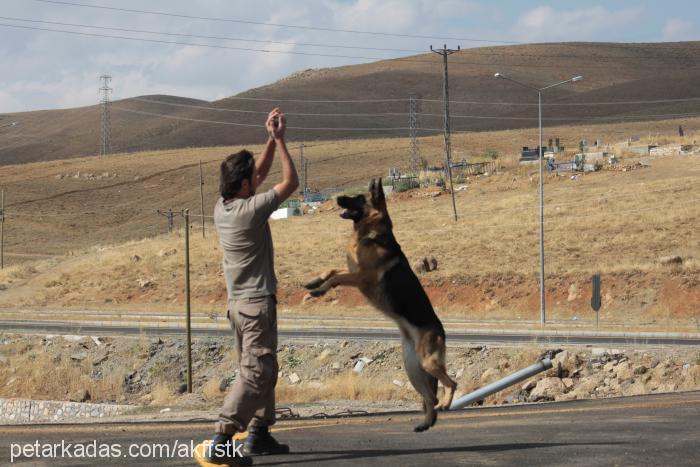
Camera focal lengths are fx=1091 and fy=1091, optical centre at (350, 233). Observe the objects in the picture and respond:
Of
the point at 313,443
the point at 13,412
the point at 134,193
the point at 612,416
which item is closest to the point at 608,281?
the point at 13,412

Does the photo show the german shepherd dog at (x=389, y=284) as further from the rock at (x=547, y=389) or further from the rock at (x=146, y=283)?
the rock at (x=146, y=283)

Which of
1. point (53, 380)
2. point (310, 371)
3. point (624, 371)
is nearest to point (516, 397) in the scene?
point (624, 371)

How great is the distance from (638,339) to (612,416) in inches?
704

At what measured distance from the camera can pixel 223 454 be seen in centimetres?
842

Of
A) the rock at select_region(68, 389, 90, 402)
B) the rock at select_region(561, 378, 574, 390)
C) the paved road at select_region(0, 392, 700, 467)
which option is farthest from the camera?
the rock at select_region(68, 389, 90, 402)

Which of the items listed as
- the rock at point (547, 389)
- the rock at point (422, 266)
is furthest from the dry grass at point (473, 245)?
the rock at point (547, 389)

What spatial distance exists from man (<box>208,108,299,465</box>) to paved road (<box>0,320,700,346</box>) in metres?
20.0

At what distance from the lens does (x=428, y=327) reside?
8609 mm

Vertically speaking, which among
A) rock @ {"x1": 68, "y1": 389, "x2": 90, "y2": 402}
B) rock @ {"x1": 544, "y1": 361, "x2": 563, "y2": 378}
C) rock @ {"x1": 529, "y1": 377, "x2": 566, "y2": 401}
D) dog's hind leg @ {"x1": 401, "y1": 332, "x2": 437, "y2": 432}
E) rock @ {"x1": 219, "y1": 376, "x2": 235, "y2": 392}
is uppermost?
dog's hind leg @ {"x1": 401, "y1": 332, "x2": 437, "y2": 432}

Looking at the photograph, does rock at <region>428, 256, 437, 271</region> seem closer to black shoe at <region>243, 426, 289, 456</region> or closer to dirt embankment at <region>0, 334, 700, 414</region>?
dirt embankment at <region>0, 334, 700, 414</region>

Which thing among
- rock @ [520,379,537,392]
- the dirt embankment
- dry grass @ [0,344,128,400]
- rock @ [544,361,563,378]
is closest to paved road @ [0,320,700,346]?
the dirt embankment

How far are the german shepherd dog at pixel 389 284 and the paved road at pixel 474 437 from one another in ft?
2.54

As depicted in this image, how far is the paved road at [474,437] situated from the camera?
28.9 feet

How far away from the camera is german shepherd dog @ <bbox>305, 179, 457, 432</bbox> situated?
8.34 metres
